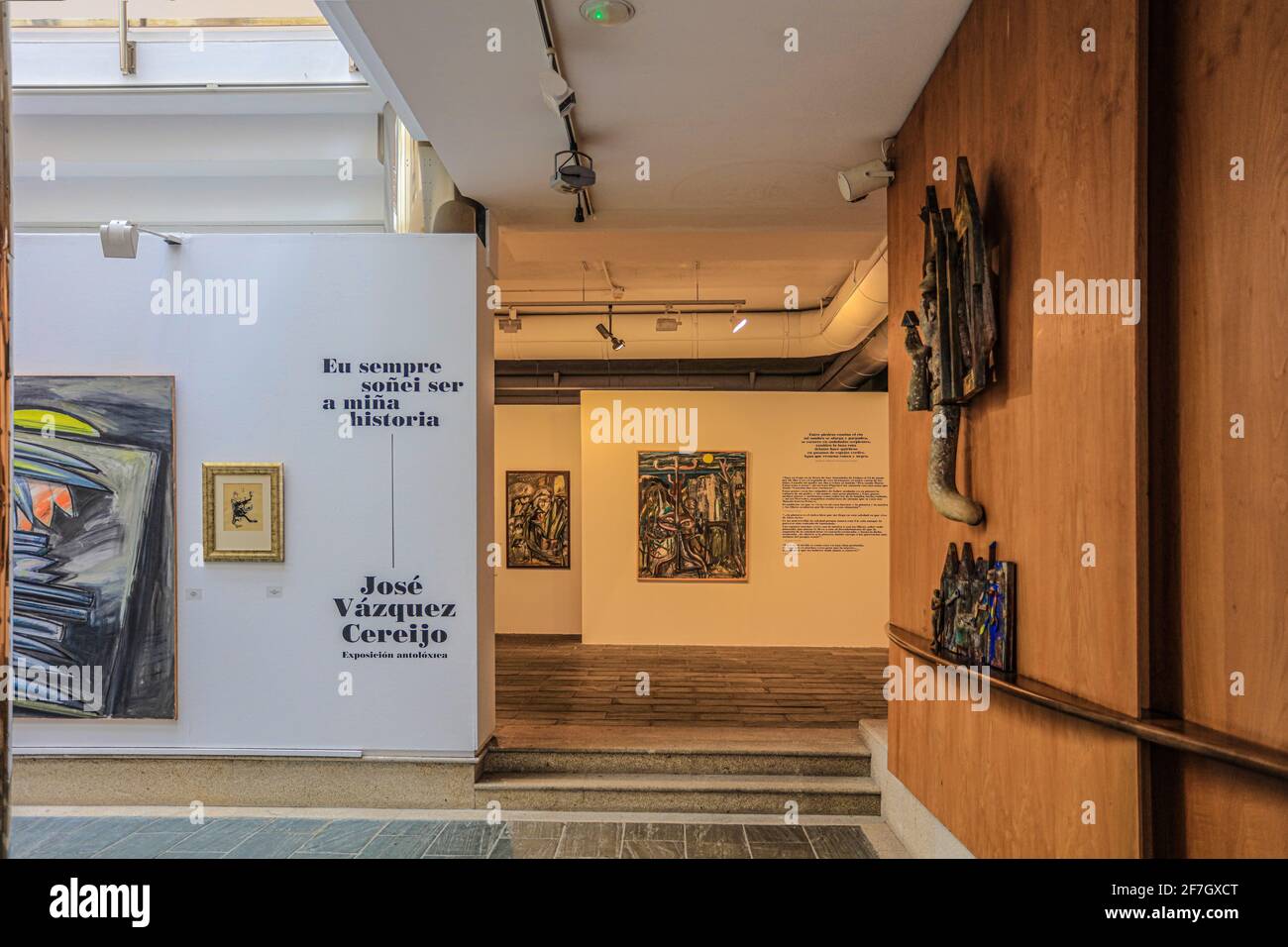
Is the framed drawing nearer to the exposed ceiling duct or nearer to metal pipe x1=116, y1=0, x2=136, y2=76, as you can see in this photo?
metal pipe x1=116, y1=0, x2=136, y2=76

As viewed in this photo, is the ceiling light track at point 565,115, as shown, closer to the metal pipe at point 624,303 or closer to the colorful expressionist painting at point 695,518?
the metal pipe at point 624,303

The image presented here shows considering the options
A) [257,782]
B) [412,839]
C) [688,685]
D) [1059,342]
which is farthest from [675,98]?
[688,685]

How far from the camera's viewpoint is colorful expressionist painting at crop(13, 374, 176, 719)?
459 centimetres

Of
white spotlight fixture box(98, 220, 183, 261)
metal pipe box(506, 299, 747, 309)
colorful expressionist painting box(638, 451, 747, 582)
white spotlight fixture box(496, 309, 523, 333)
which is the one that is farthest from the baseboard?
metal pipe box(506, 299, 747, 309)

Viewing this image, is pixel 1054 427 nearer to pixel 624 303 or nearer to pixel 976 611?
pixel 976 611

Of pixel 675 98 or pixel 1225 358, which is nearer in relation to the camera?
pixel 1225 358

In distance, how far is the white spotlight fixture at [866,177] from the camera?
417cm

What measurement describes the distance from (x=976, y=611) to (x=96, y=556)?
4.80m

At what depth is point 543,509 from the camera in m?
9.91

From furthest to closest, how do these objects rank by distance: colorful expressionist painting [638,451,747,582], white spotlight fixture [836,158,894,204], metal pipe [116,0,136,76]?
colorful expressionist painting [638,451,747,582], metal pipe [116,0,136,76], white spotlight fixture [836,158,894,204]

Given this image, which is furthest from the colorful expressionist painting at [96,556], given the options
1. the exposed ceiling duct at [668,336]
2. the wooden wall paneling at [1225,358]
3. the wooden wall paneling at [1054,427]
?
the wooden wall paneling at [1225,358]

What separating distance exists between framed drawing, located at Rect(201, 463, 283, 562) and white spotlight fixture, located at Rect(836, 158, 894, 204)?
3.66 metres

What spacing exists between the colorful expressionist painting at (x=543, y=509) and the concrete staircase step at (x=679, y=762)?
16.7 ft

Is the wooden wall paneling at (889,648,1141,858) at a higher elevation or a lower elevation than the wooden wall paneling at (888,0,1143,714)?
lower
